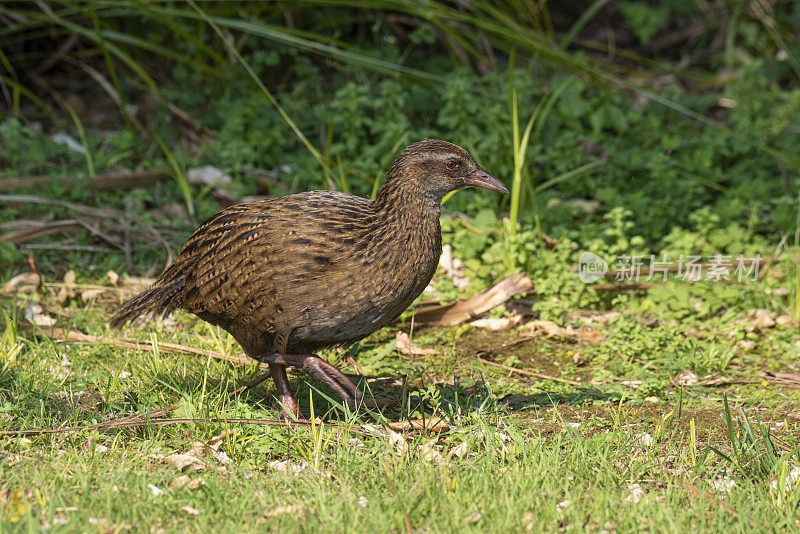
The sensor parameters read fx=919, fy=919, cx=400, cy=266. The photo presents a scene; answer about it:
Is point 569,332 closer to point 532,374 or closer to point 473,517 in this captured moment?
point 532,374

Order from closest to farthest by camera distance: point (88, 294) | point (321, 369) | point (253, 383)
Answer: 1. point (321, 369)
2. point (253, 383)
3. point (88, 294)

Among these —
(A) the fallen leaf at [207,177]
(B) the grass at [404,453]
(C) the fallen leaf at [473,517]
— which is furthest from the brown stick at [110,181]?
(C) the fallen leaf at [473,517]

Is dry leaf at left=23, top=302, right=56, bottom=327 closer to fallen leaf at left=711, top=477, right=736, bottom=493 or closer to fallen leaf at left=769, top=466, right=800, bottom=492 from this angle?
fallen leaf at left=711, top=477, right=736, bottom=493

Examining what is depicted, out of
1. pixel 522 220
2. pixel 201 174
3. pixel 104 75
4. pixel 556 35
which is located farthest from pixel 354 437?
pixel 556 35

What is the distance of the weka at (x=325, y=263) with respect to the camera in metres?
4.01

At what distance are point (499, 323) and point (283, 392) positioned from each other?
169cm

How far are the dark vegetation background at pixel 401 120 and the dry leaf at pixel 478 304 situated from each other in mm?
245

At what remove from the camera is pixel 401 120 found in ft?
23.2

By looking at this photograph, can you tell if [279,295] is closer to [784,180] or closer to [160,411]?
[160,411]

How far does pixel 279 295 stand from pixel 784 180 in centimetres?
495

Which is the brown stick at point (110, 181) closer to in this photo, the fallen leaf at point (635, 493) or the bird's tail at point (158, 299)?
Answer: the bird's tail at point (158, 299)

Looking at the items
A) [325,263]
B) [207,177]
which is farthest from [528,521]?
[207,177]

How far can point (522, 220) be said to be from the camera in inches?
258

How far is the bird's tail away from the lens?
4492 mm
